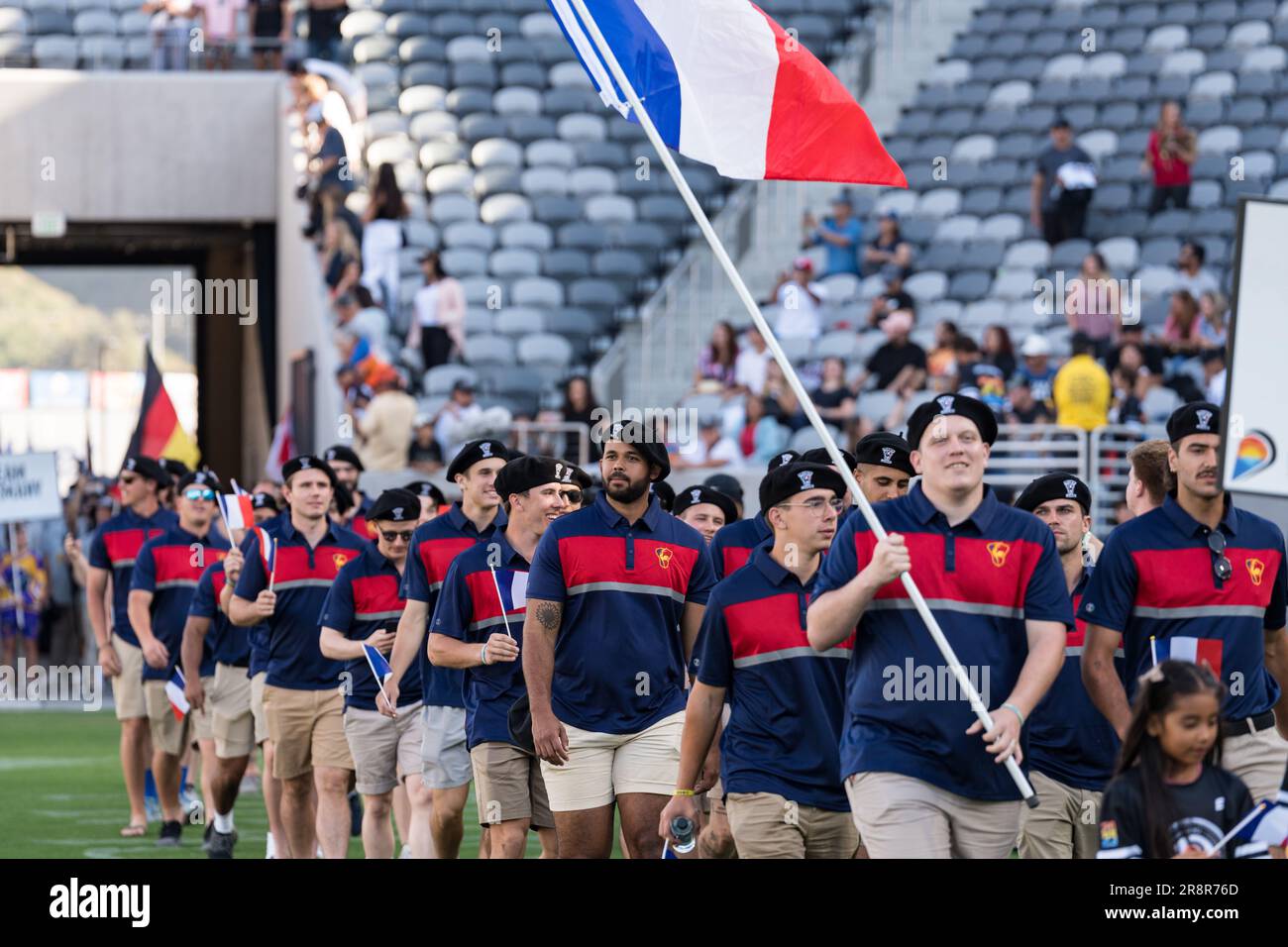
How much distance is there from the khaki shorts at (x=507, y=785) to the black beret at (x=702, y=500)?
1896mm

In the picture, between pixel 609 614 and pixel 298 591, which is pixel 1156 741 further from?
pixel 298 591

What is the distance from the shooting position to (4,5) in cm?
3078

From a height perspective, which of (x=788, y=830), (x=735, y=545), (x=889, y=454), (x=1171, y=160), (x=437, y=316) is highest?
(x=1171, y=160)

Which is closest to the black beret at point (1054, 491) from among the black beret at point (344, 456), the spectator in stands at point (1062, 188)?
the black beret at point (344, 456)

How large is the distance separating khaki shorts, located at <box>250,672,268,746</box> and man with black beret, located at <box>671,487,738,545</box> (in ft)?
8.82

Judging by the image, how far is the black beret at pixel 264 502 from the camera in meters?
14.5

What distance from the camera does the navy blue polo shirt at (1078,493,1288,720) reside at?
801cm

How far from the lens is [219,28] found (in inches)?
1169

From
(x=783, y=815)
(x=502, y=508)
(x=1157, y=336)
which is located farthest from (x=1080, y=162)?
(x=783, y=815)

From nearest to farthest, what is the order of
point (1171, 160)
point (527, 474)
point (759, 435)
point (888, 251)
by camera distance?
point (527, 474) → point (759, 435) → point (888, 251) → point (1171, 160)

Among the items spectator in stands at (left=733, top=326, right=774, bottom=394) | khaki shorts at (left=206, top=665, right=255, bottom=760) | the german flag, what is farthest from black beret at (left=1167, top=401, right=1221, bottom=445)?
spectator in stands at (left=733, top=326, right=774, bottom=394)

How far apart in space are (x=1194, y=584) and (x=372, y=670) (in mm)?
4491

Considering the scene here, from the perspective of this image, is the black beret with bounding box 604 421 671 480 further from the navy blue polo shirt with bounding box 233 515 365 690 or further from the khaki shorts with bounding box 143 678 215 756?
the khaki shorts with bounding box 143 678 215 756

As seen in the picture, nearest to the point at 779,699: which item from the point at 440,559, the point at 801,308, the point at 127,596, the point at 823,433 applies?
the point at 823,433
